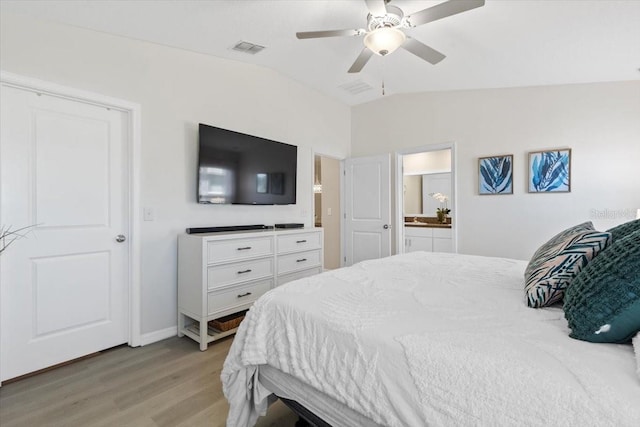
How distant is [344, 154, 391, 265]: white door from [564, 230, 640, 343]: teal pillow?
3441mm

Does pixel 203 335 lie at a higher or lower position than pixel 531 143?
lower

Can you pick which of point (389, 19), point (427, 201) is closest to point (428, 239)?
point (427, 201)

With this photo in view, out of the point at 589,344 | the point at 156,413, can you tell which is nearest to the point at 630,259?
the point at 589,344

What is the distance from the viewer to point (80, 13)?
2148 mm

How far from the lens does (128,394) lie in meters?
1.92

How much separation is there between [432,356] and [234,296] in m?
2.20

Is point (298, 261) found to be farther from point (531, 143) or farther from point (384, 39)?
point (531, 143)

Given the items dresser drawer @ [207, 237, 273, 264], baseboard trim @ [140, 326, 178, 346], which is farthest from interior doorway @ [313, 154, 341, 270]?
baseboard trim @ [140, 326, 178, 346]

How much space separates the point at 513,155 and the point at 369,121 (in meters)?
2.05

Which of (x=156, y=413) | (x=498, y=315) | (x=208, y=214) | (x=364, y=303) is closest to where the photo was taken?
(x=498, y=315)

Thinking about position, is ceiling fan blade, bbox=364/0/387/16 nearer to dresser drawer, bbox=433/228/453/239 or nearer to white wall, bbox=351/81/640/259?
white wall, bbox=351/81/640/259

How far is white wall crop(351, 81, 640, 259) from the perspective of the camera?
2.97 metres

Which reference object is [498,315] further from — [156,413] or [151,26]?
[151,26]

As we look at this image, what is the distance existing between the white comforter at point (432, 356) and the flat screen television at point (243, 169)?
5.79 ft
